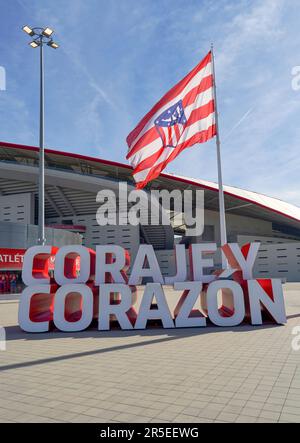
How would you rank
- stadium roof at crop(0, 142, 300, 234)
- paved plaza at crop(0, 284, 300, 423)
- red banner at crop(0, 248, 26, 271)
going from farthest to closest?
1. stadium roof at crop(0, 142, 300, 234)
2. red banner at crop(0, 248, 26, 271)
3. paved plaza at crop(0, 284, 300, 423)

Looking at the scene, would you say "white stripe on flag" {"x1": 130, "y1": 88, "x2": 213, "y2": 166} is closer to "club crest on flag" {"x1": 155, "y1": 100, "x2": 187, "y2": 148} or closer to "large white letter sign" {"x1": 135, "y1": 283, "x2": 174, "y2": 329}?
"club crest on flag" {"x1": 155, "y1": 100, "x2": 187, "y2": 148}

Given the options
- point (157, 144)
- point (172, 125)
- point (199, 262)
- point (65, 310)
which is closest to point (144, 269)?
point (199, 262)

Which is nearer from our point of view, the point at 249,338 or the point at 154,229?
the point at 249,338

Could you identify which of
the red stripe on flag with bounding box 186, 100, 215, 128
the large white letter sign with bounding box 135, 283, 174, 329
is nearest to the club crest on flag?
the red stripe on flag with bounding box 186, 100, 215, 128

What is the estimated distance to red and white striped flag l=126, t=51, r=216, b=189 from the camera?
12.3 metres

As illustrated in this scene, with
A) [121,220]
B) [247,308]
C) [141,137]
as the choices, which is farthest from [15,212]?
[247,308]

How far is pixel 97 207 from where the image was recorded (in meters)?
43.7

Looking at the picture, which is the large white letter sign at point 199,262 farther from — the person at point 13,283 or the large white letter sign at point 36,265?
the person at point 13,283

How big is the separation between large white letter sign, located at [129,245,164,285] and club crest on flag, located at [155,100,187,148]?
3.65m

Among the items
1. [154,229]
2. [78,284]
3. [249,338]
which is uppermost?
[154,229]

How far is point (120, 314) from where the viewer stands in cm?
1046

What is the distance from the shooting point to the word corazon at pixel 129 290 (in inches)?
408
